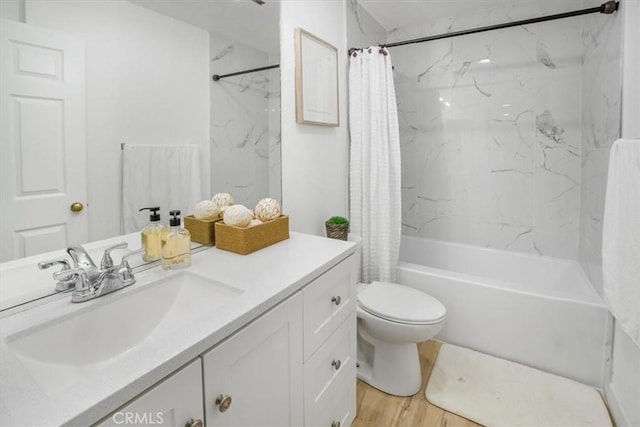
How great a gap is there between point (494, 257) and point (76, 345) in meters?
2.71

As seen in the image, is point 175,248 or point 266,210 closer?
point 175,248

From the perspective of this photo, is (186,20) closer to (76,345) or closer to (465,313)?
(76,345)

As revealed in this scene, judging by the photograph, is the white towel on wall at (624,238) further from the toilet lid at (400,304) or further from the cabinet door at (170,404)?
the cabinet door at (170,404)

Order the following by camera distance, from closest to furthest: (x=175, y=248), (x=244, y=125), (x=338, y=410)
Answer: (x=175, y=248) → (x=338, y=410) → (x=244, y=125)

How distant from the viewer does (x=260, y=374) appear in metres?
0.85

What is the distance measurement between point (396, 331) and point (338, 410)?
47 centimetres

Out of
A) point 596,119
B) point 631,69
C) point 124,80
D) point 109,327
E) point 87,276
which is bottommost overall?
point 109,327

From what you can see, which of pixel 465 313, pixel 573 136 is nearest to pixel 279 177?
pixel 465 313

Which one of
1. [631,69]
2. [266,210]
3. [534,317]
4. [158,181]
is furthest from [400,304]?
[631,69]

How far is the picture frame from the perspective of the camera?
5.64ft

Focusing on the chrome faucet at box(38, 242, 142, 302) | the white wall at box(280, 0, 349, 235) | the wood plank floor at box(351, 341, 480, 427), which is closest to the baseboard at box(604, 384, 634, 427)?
the wood plank floor at box(351, 341, 480, 427)

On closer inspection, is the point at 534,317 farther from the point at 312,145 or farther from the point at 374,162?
the point at 312,145

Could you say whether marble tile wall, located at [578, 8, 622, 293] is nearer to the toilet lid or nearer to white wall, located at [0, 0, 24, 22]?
the toilet lid

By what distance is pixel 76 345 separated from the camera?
78 centimetres
